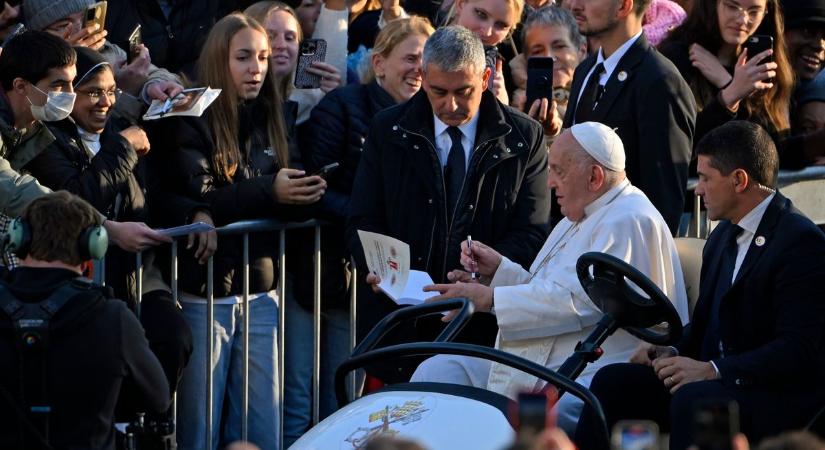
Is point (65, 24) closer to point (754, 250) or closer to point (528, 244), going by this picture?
point (528, 244)

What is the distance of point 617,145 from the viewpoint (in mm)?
6820

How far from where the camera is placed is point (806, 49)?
30.6 feet

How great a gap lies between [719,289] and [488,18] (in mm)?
2702

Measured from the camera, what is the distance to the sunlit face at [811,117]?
356 inches

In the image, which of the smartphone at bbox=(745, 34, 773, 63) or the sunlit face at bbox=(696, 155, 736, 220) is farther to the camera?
the smartphone at bbox=(745, 34, 773, 63)

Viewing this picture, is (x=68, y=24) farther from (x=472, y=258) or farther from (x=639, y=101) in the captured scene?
(x=639, y=101)

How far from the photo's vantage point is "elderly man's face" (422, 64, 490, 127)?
23.9ft

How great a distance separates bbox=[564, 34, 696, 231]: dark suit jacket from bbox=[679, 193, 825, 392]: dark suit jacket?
118 cm

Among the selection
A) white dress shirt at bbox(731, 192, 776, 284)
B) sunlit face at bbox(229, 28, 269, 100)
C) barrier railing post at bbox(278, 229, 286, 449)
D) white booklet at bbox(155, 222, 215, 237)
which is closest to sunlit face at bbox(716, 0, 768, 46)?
white dress shirt at bbox(731, 192, 776, 284)

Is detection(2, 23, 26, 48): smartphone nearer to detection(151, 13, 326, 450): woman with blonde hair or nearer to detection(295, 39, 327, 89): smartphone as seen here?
detection(151, 13, 326, 450): woman with blonde hair

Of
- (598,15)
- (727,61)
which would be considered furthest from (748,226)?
(727,61)

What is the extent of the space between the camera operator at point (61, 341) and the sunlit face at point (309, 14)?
12.1 feet

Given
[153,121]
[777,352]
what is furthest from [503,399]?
[153,121]

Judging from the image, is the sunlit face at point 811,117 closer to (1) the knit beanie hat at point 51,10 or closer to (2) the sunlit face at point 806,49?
(2) the sunlit face at point 806,49
